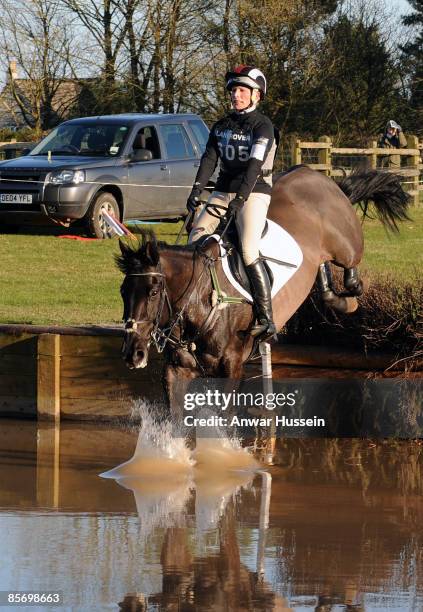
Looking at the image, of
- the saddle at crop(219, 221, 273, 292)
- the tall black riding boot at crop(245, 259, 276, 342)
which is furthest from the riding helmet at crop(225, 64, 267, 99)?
the tall black riding boot at crop(245, 259, 276, 342)

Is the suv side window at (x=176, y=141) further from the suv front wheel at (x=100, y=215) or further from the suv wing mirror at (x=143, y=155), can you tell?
the suv front wheel at (x=100, y=215)

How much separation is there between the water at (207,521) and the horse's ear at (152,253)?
1.31m

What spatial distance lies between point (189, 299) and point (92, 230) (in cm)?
1014

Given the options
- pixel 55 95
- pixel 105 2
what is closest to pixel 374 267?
pixel 105 2

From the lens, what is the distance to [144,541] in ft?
22.2

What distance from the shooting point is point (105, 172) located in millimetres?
18859

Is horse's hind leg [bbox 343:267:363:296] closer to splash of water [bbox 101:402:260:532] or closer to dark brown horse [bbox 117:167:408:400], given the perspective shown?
dark brown horse [bbox 117:167:408:400]

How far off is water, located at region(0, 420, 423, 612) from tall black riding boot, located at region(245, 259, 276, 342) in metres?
0.89

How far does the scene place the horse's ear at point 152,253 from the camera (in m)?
8.33

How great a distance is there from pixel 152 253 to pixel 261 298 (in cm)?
114

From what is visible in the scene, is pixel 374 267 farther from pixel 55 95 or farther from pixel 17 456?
pixel 55 95

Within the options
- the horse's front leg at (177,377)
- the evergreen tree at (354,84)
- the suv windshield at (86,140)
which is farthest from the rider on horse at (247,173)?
the evergreen tree at (354,84)

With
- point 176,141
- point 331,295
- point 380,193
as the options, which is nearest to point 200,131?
point 176,141

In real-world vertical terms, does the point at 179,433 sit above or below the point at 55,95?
below
